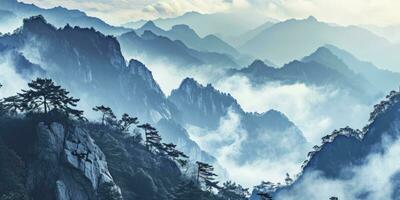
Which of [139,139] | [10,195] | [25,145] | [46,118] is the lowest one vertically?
[10,195]

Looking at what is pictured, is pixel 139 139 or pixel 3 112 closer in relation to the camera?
pixel 3 112

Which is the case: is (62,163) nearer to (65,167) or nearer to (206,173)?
A: (65,167)

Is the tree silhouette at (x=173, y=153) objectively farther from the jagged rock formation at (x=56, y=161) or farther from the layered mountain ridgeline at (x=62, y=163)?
the jagged rock formation at (x=56, y=161)

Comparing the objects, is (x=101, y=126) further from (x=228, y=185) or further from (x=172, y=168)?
(x=228, y=185)

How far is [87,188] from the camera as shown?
11738 centimetres

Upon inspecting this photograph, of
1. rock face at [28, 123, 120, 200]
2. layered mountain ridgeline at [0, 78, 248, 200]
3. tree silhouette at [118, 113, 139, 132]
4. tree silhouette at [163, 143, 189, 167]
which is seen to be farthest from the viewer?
tree silhouette at [118, 113, 139, 132]

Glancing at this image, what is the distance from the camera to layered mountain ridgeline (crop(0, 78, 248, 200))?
110 metres

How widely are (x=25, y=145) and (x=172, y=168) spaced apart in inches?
2023

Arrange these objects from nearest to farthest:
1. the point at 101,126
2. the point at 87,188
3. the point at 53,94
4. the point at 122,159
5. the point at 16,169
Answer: the point at 16,169 < the point at 87,188 < the point at 53,94 < the point at 122,159 < the point at 101,126

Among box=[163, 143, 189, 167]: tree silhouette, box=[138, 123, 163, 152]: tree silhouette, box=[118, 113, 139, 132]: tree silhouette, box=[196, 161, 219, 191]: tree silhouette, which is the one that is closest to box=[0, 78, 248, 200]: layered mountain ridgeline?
box=[196, 161, 219, 191]: tree silhouette

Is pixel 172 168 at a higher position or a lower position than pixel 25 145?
higher

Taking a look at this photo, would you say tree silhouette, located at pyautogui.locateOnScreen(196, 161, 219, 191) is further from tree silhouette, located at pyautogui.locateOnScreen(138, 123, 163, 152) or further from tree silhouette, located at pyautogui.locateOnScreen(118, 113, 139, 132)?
tree silhouette, located at pyautogui.locateOnScreen(118, 113, 139, 132)


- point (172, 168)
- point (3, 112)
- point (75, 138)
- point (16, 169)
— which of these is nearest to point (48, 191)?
point (16, 169)

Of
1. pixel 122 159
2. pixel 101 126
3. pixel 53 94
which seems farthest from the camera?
pixel 101 126
